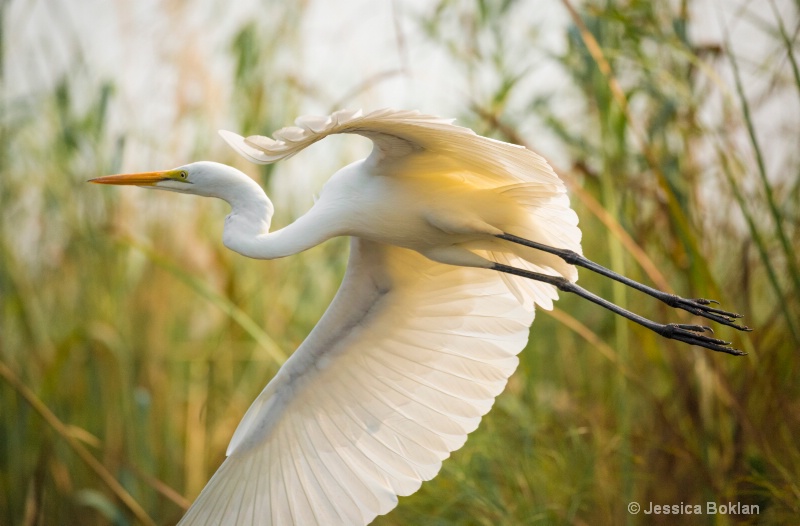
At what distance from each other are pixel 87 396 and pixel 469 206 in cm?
232

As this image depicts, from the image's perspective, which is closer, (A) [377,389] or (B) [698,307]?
(B) [698,307]

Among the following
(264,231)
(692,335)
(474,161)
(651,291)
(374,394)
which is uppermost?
(474,161)

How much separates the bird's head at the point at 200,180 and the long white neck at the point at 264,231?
3cm

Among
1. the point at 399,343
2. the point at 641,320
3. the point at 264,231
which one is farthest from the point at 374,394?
the point at 641,320

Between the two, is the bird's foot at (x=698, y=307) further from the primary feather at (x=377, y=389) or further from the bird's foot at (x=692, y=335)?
the primary feather at (x=377, y=389)

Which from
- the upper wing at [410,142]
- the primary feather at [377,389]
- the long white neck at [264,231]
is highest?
Answer: the upper wing at [410,142]

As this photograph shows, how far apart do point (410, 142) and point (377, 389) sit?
3.20ft

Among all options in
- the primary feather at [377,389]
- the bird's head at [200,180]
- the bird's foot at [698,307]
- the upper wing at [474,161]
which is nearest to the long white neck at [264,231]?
the bird's head at [200,180]

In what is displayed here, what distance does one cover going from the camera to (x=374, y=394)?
2828 mm

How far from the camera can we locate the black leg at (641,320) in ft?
7.75

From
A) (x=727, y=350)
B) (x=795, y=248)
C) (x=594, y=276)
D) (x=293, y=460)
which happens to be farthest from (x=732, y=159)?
(x=293, y=460)

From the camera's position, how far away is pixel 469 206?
244 cm

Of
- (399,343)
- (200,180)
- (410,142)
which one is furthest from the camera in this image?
(399,343)

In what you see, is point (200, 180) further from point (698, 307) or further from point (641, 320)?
point (698, 307)
